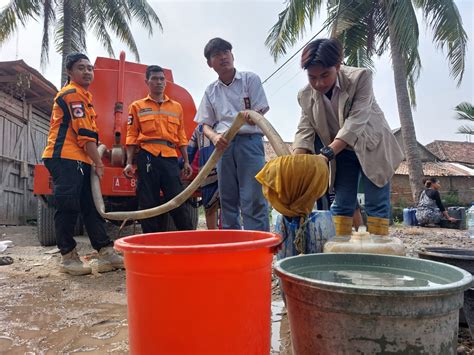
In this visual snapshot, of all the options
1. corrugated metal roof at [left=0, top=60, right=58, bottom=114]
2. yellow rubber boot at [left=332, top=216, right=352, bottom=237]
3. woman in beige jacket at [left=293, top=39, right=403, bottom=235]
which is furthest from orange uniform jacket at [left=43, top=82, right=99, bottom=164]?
corrugated metal roof at [left=0, top=60, right=58, bottom=114]

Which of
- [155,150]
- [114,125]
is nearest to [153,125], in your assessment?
[155,150]

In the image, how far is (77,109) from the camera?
2.75 meters

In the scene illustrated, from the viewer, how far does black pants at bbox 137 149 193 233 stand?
2975mm

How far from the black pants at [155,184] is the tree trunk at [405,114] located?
8.54 m

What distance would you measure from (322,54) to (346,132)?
0.41 m

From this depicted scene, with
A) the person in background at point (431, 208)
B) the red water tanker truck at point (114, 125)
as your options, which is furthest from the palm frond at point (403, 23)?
the red water tanker truck at point (114, 125)

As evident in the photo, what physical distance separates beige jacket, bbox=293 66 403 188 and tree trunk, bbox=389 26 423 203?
8.60 m

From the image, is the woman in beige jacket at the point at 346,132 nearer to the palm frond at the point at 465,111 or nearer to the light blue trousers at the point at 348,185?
the light blue trousers at the point at 348,185

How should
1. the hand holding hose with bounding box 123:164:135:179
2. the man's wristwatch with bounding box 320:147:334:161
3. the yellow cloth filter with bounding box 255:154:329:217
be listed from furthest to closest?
the hand holding hose with bounding box 123:164:135:179 → the man's wristwatch with bounding box 320:147:334:161 → the yellow cloth filter with bounding box 255:154:329:217

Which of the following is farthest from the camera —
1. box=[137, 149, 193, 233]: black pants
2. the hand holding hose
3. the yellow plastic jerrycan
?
the hand holding hose

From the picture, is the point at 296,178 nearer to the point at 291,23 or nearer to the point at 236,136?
the point at 236,136

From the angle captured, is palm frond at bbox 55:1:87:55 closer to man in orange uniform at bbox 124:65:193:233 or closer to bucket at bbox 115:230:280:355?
man in orange uniform at bbox 124:65:193:233

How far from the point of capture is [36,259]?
3.51m

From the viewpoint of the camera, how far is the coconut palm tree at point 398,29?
9445 millimetres
